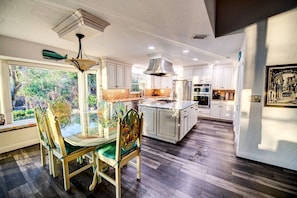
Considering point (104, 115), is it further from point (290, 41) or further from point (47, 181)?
point (290, 41)

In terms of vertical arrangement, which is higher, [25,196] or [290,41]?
[290,41]

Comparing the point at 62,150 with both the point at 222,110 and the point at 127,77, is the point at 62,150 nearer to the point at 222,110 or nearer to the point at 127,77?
the point at 127,77

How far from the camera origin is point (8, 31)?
2.15m

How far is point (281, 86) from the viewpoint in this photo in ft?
6.77

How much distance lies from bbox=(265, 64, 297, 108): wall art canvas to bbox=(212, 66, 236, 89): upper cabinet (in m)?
2.85

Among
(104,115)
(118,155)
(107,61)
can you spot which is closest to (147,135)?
(104,115)

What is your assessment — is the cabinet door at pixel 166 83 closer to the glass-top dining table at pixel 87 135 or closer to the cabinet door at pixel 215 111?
the cabinet door at pixel 215 111

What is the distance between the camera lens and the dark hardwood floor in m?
1.63

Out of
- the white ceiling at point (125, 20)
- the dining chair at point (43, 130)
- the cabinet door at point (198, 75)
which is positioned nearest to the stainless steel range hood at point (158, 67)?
the white ceiling at point (125, 20)

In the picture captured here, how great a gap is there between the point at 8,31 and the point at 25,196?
261 cm

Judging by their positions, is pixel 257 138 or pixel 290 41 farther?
Result: pixel 257 138

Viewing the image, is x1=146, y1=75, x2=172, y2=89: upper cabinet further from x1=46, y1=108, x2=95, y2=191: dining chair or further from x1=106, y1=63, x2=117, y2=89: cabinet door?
x1=46, y1=108, x2=95, y2=191: dining chair

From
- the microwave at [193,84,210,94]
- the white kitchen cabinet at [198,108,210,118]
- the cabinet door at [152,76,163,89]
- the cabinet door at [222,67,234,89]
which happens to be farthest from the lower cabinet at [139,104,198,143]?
the cabinet door at [152,76,163,89]

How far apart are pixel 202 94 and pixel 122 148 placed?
15.3ft
